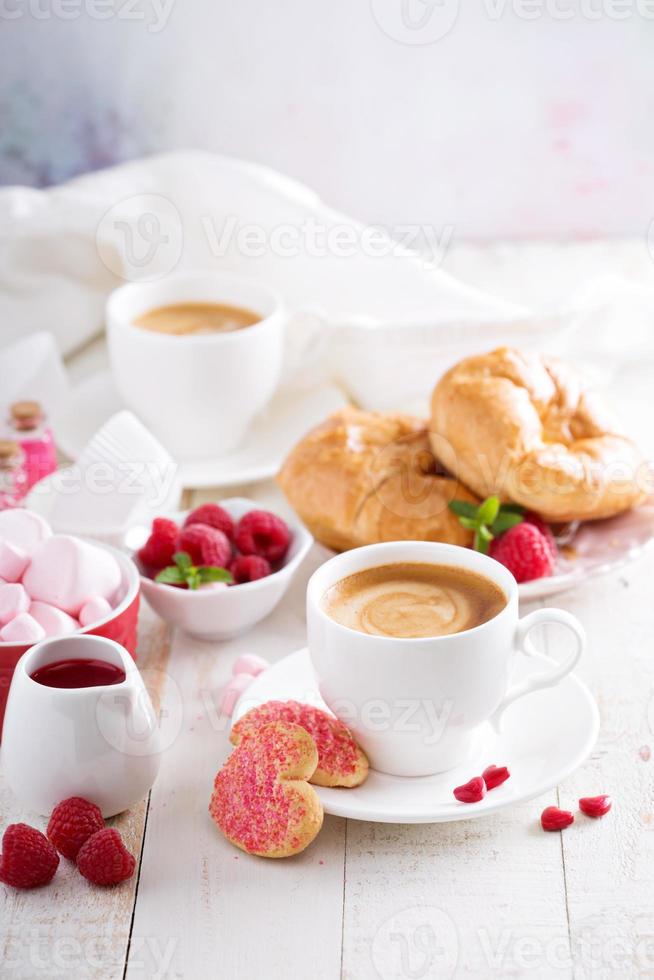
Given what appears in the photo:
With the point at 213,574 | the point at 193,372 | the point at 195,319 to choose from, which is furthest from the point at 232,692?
the point at 195,319

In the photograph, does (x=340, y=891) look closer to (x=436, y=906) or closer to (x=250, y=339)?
(x=436, y=906)

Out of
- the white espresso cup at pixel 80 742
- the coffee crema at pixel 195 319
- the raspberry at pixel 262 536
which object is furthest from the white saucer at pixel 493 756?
the coffee crema at pixel 195 319

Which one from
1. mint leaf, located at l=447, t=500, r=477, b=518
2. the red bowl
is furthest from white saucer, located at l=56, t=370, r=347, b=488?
the red bowl

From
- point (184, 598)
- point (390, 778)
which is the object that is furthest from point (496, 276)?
point (390, 778)

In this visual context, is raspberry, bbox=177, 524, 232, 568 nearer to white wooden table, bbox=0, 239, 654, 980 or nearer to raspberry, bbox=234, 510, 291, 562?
raspberry, bbox=234, 510, 291, 562

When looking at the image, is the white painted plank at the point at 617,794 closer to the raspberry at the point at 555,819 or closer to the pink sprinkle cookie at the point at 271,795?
the raspberry at the point at 555,819

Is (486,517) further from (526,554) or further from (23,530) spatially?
(23,530)
